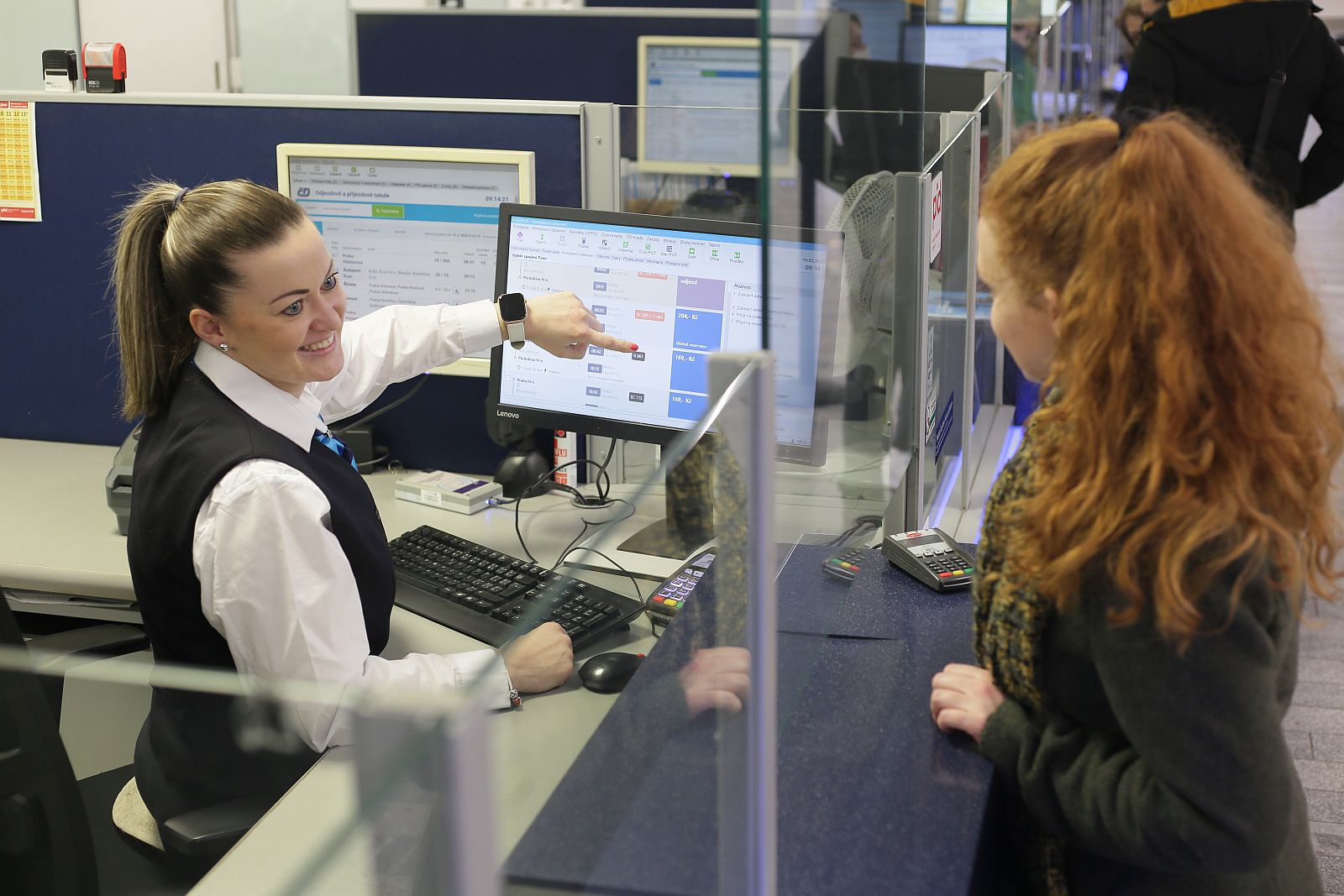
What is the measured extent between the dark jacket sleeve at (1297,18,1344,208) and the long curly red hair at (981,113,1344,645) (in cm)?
277

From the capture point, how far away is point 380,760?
374mm

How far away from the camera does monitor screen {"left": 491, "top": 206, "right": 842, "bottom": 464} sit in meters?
1.61

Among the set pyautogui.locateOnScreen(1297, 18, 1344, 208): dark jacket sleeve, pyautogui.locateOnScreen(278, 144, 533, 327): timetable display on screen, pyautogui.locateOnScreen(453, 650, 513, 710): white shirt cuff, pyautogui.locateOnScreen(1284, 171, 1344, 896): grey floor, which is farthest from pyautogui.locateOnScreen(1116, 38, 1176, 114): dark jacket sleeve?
pyautogui.locateOnScreen(453, 650, 513, 710): white shirt cuff

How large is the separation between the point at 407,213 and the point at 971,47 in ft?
4.00

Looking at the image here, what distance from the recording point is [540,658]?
52 centimetres

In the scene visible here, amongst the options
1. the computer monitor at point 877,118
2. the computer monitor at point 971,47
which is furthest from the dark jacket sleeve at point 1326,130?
the computer monitor at point 877,118

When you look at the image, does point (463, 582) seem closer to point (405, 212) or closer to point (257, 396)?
point (257, 396)

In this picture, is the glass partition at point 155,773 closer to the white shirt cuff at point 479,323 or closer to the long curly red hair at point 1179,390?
the long curly red hair at point 1179,390

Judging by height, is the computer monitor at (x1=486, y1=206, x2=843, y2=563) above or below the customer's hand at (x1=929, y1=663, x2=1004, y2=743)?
above

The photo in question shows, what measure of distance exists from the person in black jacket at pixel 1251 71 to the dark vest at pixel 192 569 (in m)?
2.52

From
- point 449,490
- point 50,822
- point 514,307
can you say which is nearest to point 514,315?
point 514,307

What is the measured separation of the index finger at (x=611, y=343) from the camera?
1.64 m

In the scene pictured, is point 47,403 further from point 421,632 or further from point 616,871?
point 616,871

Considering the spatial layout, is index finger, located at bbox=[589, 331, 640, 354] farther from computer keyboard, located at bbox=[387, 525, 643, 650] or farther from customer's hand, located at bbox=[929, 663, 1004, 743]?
customer's hand, located at bbox=[929, 663, 1004, 743]
